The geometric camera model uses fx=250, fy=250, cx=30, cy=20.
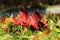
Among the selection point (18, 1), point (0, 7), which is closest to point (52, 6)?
point (18, 1)

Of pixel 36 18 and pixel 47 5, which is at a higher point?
pixel 47 5

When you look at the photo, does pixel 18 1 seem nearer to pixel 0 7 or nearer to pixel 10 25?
pixel 0 7

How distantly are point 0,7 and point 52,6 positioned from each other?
401cm

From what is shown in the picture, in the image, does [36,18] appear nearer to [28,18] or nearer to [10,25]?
[28,18]

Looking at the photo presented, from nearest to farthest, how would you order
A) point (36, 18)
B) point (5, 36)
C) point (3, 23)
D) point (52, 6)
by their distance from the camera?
point (5, 36) → point (36, 18) → point (3, 23) → point (52, 6)

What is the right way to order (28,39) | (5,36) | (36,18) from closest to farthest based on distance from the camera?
(28,39)
(5,36)
(36,18)

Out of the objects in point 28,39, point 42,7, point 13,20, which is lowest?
point 28,39

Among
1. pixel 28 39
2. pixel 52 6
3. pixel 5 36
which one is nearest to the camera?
pixel 28 39

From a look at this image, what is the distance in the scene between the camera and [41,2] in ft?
62.2

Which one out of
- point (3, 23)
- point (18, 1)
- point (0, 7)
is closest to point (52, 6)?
point (18, 1)

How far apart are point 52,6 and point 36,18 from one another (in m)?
16.2

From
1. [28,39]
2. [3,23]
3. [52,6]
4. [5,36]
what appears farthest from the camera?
[52,6]

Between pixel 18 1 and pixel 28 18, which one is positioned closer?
pixel 28 18

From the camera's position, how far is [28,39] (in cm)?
185
